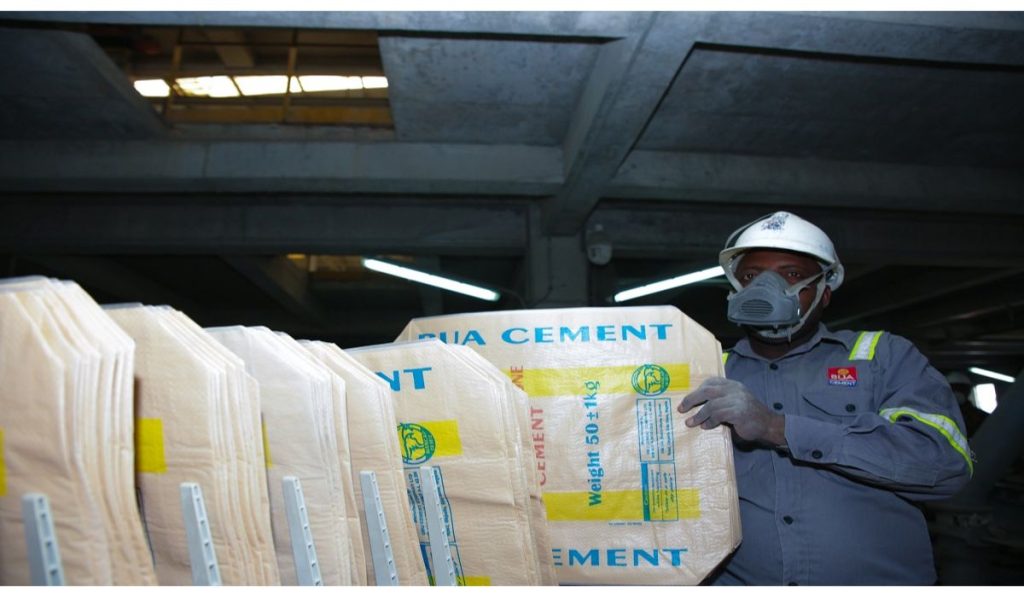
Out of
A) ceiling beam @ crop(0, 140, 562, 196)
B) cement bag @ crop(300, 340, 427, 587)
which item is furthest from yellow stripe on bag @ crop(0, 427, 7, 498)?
ceiling beam @ crop(0, 140, 562, 196)

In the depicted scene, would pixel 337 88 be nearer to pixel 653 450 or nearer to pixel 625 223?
pixel 625 223

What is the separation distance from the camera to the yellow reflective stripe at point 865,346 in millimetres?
2154

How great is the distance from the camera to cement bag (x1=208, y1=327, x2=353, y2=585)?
52.2 inches

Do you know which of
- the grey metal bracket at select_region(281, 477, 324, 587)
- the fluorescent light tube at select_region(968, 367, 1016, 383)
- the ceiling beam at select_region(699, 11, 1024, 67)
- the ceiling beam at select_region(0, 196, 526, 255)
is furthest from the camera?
the fluorescent light tube at select_region(968, 367, 1016, 383)

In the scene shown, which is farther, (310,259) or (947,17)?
(310,259)

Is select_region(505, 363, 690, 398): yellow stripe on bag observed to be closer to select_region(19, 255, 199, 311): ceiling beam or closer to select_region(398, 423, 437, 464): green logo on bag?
select_region(398, 423, 437, 464): green logo on bag

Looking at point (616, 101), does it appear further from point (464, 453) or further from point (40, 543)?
point (40, 543)

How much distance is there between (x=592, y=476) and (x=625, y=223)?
5126 mm

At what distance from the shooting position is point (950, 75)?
14.0ft

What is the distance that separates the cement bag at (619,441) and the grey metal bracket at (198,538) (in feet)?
3.04

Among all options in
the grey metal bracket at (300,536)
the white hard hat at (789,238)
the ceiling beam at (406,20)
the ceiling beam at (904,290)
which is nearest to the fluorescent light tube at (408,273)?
the ceiling beam at (406,20)

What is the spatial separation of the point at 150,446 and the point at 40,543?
27 cm
